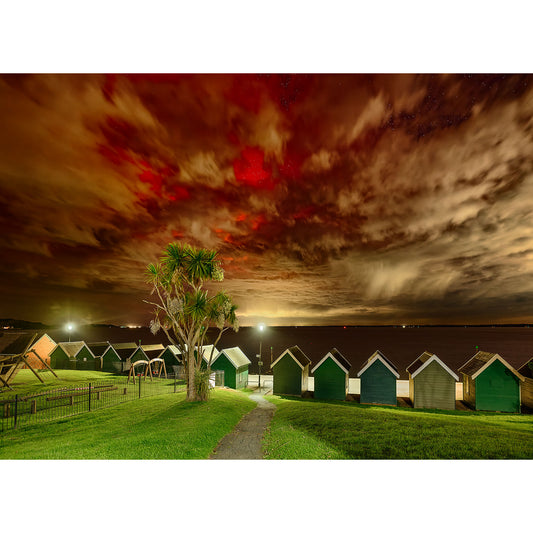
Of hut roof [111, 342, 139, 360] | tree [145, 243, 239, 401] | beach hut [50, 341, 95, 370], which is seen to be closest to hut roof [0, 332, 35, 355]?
tree [145, 243, 239, 401]

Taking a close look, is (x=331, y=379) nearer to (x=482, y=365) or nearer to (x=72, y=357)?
(x=482, y=365)

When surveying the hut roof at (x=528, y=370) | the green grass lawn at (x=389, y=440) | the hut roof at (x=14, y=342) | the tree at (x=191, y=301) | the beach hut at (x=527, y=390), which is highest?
the tree at (x=191, y=301)

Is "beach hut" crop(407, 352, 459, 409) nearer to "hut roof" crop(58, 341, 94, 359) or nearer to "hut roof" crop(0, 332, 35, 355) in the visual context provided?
"hut roof" crop(0, 332, 35, 355)

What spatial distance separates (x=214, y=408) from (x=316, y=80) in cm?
1733

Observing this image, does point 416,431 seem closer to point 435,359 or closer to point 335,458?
point 335,458

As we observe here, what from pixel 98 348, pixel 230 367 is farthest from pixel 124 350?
pixel 230 367

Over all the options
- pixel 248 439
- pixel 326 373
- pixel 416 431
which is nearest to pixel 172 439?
pixel 248 439

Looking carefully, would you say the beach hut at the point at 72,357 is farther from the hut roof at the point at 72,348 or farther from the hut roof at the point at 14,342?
the hut roof at the point at 14,342

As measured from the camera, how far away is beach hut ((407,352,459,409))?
25.3 m

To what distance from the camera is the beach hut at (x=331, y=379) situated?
28.4 meters

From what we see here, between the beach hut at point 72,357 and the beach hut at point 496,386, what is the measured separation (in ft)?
156

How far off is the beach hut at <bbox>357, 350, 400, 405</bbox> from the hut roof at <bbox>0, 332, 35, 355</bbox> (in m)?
28.0

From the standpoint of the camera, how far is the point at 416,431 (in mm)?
12211

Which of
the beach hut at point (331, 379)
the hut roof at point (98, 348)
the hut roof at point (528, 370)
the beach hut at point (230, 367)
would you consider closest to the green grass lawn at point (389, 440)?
the beach hut at point (331, 379)
